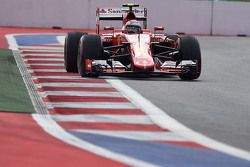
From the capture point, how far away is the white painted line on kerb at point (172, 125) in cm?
815

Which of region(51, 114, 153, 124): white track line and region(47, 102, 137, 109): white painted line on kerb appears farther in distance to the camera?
region(47, 102, 137, 109): white painted line on kerb

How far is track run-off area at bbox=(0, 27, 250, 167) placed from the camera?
778 centimetres

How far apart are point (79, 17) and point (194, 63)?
20.8 meters

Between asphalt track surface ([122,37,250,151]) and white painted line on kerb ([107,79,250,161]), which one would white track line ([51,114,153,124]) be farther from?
asphalt track surface ([122,37,250,151])

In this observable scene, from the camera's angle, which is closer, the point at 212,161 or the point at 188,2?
the point at 212,161

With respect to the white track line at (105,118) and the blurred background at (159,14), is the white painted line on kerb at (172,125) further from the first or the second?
the blurred background at (159,14)

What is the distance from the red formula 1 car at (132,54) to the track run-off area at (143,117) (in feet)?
0.79

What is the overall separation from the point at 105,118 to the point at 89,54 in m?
5.51

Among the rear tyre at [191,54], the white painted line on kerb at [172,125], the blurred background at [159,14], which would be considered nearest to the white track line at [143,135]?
the white painted line on kerb at [172,125]

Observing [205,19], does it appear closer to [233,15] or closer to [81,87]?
[233,15]

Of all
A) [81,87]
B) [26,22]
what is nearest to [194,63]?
[81,87]

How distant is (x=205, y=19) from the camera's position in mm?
37500

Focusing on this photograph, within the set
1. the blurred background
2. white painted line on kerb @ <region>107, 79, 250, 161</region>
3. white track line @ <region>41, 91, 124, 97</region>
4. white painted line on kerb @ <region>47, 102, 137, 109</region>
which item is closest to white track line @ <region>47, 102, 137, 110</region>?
white painted line on kerb @ <region>47, 102, 137, 109</region>

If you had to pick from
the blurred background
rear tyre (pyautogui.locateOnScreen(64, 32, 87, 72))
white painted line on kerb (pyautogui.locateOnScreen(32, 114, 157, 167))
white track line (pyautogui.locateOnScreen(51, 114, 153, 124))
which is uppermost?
white painted line on kerb (pyautogui.locateOnScreen(32, 114, 157, 167))
